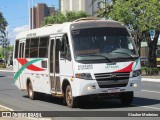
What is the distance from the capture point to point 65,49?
647 inches

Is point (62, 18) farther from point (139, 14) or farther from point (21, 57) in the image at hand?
point (21, 57)

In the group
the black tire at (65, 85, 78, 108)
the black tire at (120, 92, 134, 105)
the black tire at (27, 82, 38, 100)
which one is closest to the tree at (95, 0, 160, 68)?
the black tire at (27, 82, 38, 100)

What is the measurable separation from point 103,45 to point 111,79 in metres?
1.20

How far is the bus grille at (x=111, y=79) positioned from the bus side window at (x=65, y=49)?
4.25ft

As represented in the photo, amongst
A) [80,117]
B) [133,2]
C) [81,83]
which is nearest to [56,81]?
[81,83]

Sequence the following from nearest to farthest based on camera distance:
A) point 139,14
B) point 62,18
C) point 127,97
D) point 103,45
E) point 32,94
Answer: point 103,45, point 127,97, point 32,94, point 139,14, point 62,18

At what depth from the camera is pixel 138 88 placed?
15984mm

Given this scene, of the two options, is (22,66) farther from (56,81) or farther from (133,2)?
(133,2)

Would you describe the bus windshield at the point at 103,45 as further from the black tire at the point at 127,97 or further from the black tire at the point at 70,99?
the black tire at the point at 127,97

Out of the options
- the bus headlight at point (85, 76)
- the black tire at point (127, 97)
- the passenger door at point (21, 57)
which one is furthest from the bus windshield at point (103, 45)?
the passenger door at point (21, 57)

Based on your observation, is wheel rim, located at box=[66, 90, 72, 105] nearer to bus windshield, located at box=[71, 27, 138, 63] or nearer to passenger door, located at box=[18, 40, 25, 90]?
bus windshield, located at box=[71, 27, 138, 63]

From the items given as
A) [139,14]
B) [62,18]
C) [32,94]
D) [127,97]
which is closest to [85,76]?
[127,97]

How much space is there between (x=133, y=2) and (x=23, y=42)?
22.3 m

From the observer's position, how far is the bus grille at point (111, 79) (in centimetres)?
1541
